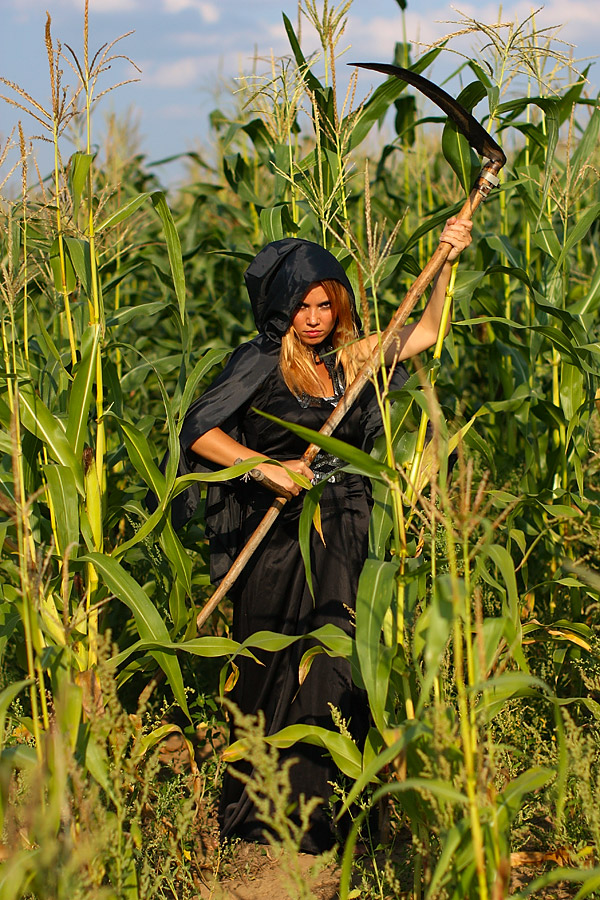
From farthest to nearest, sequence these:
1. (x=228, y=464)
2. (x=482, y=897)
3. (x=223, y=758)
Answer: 1. (x=228, y=464)
2. (x=223, y=758)
3. (x=482, y=897)

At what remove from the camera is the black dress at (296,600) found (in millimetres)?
2980

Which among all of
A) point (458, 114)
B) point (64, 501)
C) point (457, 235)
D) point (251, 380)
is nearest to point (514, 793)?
point (64, 501)

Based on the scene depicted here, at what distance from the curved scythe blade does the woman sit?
1.78 feet

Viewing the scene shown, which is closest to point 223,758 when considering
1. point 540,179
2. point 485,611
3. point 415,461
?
point 415,461

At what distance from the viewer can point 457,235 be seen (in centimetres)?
254

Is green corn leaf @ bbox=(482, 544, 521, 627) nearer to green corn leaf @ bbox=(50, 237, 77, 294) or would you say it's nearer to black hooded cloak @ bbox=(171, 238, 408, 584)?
black hooded cloak @ bbox=(171, 238, 408, 584)

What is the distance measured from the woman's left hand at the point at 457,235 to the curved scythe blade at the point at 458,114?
20cm

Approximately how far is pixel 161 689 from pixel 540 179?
2660 millimetres

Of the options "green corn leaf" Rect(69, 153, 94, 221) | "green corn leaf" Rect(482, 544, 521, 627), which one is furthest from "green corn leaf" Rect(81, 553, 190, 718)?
"green corn leaf" Rect(69, 153, 94, 221)

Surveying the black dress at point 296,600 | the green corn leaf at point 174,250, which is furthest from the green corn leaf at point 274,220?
the green corn leaf at point 174,250

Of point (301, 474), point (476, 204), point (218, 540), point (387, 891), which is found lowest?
point (387, 891)

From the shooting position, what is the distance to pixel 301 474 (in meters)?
2.68

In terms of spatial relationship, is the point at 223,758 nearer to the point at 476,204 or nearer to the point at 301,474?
the point at 301,474

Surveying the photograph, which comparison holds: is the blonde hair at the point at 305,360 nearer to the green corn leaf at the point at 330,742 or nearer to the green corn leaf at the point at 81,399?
the green corn leaf at the point at 81,399
